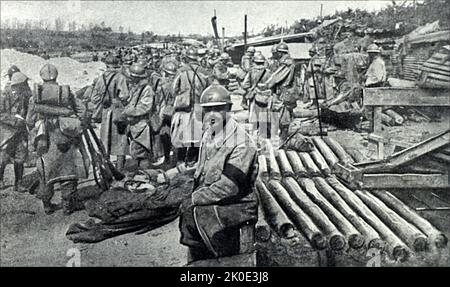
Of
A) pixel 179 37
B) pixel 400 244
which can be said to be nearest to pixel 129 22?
pixel 179 37

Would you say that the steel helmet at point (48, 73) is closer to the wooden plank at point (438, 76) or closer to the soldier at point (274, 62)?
the soldier at point (274, 62)

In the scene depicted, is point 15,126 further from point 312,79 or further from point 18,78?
point 312,79

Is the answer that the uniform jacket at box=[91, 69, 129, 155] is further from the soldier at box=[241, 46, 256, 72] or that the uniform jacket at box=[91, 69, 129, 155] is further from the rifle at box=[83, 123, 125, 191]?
the soldier at box=[241, 46, 256, 72]

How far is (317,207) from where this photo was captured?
4.74 m

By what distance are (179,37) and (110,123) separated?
5.56ft

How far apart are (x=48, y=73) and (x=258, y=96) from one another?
3445mm

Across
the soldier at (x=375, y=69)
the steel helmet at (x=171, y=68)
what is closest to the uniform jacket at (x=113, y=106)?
the steel helmet at (x=171, y=68)

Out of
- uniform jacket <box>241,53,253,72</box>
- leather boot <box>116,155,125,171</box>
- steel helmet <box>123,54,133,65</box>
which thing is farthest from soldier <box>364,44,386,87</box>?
leather boot <box>116,155,125,171</box>

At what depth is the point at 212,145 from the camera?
4.32m

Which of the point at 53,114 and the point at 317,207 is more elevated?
the point at 53,114

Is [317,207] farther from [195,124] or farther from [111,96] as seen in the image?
[111,96]

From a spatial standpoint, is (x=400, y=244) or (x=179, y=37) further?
(x=179, y=37)

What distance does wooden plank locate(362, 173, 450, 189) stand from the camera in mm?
4746
